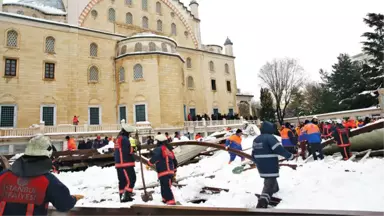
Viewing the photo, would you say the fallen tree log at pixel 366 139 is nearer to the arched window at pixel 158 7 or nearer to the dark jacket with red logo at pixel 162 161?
the dark jacket with red logo at pixel 162 161

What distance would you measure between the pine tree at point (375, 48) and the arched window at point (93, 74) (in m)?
29.2

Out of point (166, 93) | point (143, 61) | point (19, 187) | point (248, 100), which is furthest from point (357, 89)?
point (19, 187)

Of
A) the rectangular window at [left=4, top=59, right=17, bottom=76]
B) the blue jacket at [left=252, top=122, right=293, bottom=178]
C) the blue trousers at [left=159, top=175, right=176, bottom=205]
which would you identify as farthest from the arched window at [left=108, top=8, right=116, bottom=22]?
the blue jacket at [left=252, top=122, right=293, bottom=178]

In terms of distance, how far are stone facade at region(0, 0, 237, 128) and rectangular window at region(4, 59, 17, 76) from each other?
0.29 feet

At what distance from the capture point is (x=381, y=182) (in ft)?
18.6

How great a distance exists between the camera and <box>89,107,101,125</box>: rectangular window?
27041mm

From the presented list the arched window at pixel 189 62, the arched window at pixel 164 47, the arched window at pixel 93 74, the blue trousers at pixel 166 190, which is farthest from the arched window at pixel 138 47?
the blue trousers at pixel 166 190

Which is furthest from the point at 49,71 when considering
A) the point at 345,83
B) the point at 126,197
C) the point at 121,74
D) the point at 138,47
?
the point at 345,83

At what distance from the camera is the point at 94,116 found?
2727 centimetres

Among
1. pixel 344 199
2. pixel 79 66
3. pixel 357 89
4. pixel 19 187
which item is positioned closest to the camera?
pixel 19 187

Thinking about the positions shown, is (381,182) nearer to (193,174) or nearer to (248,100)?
(193,174)

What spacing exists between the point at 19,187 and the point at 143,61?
26.2 meters

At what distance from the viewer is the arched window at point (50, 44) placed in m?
25.8

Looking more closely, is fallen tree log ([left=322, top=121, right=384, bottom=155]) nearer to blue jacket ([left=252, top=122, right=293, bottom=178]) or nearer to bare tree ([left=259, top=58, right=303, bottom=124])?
blue jacket ([left=252, top=122, right=293, bottom=178])
